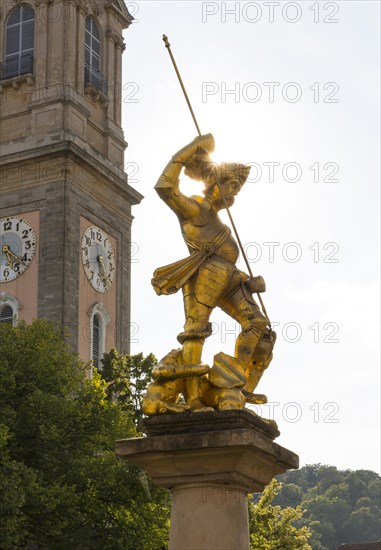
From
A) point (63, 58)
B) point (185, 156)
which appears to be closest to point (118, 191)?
point (63, 58)

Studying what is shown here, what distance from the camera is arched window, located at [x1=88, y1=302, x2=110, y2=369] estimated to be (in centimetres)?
4722

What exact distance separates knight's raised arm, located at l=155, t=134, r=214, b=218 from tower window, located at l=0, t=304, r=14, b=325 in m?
34.6

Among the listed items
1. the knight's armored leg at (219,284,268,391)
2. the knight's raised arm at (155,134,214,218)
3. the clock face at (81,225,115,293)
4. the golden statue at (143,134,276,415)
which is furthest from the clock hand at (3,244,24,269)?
the knight's armored leg at (219,284,268,391)

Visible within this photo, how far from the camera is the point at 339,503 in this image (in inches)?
4911

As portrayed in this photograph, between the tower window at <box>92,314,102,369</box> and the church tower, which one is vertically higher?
the church tower

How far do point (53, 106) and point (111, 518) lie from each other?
23711 mm

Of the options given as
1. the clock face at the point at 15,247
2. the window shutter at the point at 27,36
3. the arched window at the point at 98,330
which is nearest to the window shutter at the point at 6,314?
the clock face at the point at 15,247

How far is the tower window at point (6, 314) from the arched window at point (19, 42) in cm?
1028

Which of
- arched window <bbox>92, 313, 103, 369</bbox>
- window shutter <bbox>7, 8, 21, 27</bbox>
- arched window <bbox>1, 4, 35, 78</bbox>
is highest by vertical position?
window shutter <bbox>7, 8, 21, 27</bbox>

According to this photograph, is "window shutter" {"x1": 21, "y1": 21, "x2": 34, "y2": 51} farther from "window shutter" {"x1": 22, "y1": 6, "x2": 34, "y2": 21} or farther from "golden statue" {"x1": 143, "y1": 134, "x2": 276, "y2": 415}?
"golden statue" {"x1": 143, "y1": 134, "x2": 276, "y2": 415}

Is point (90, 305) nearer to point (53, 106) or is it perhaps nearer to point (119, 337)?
point (119, 337)

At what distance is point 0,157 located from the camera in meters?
49.0

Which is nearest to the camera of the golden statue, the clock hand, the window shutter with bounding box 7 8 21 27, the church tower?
the golden statue

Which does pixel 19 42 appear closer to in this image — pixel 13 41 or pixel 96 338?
pixel 13 41
